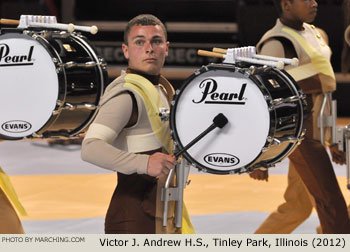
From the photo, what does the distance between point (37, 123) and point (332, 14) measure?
8251 millimetres

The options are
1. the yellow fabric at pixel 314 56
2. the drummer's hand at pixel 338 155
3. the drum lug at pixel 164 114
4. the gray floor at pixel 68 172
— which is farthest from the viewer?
the gray floor at pixel 68 172

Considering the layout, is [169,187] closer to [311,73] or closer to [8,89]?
[8,89]

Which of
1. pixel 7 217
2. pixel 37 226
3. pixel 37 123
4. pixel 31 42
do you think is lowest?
pixel 37 226

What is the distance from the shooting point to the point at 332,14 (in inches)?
Result: 486

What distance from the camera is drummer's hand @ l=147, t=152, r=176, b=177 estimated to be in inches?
167

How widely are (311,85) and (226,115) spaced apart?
1.68m

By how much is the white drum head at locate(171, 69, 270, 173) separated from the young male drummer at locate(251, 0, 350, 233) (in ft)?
4.62

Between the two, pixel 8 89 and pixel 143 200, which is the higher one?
pixel 8 89

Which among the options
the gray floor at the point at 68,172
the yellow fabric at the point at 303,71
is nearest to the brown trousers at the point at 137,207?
the yellow fabric at the point at 303,71

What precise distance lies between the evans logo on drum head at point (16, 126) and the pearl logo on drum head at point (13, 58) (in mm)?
283

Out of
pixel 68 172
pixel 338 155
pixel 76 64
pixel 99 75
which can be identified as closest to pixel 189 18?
pixel 68 172

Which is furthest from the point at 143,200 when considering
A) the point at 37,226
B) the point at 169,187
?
the point at 37,226

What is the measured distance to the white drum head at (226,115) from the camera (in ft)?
13.9

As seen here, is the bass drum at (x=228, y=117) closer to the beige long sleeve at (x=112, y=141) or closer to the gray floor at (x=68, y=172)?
the beige long sleeve at (x=112, y=141)
